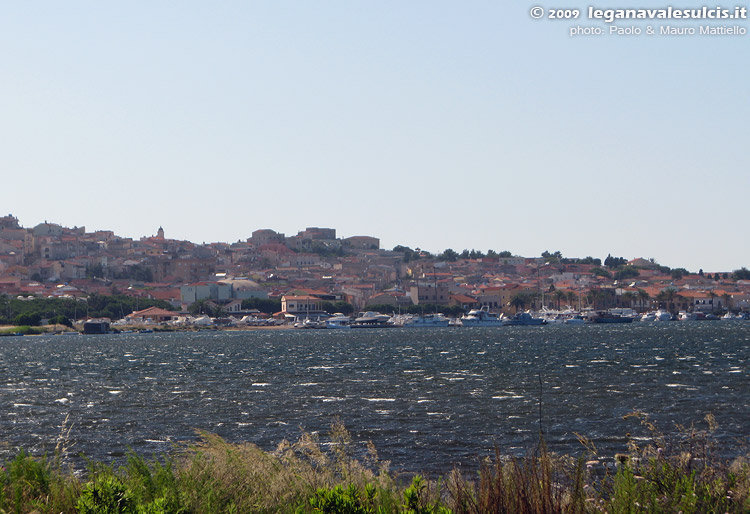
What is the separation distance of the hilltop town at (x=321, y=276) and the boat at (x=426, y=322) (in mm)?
12112

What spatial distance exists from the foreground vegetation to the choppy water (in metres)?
1.01

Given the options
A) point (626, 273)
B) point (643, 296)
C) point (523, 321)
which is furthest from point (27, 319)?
point (626, 273)

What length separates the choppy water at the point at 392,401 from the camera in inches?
596

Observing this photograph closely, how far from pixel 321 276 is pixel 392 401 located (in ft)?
406

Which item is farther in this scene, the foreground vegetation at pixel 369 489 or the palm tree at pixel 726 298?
the palm tree at pixel 726 298

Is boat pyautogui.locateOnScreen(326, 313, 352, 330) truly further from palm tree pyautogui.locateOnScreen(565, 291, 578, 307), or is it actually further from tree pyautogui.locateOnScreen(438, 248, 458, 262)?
tree pyautogui.locateOnScreen(438, 248, 458, 262)

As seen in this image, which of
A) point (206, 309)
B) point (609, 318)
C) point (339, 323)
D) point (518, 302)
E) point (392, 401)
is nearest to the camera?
point (392, 401)

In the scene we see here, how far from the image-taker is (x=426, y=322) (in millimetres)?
103312

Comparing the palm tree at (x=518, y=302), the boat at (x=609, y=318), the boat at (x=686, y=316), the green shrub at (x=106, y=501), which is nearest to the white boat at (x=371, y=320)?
the boat at (x=609, y=318)

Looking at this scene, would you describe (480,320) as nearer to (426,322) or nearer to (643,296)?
(426,322)

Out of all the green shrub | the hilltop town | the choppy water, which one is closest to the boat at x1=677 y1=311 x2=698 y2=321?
the hilltop town

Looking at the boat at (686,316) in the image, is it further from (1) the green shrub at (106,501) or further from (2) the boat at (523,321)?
(1) the green shrub at (106,501)

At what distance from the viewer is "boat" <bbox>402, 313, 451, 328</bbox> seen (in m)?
103

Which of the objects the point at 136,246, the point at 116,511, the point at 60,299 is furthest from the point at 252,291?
the point at 116,511
